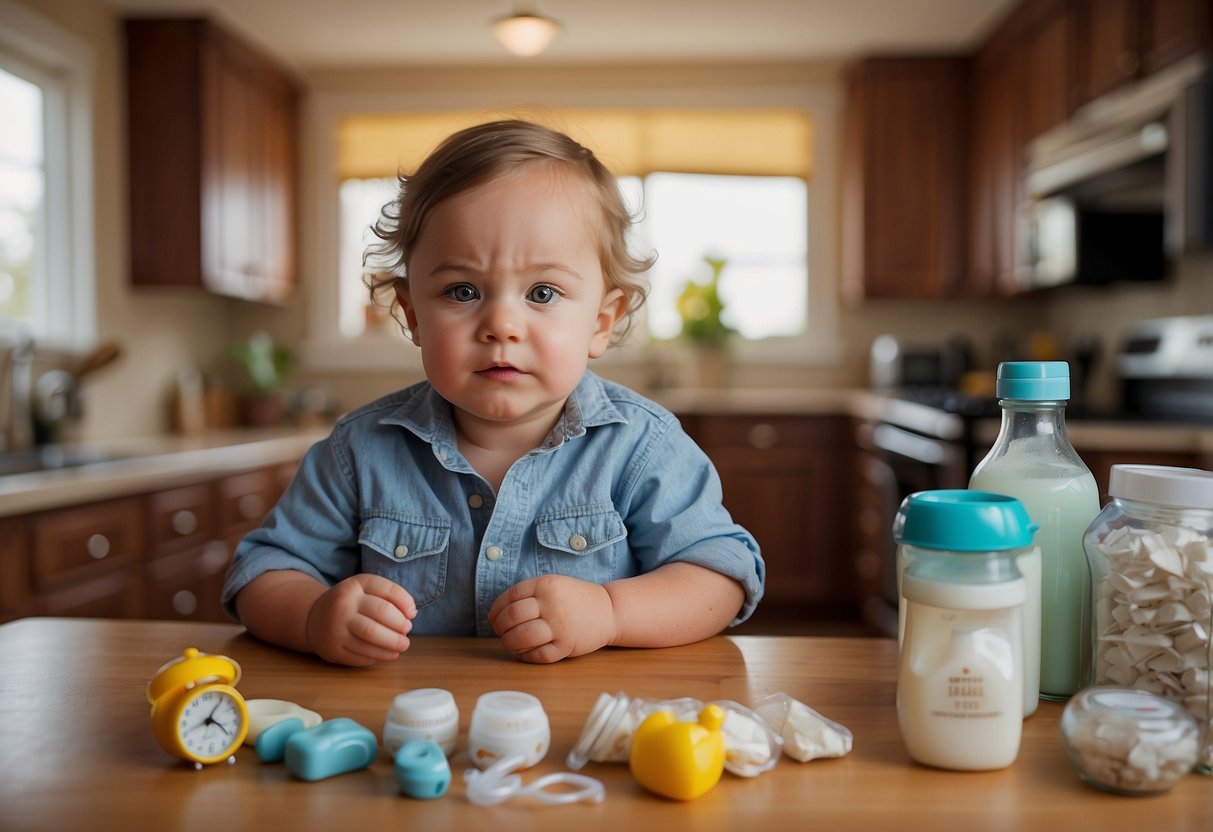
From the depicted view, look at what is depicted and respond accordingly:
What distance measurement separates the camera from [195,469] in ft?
9.78

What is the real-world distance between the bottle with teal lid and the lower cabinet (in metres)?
2.20

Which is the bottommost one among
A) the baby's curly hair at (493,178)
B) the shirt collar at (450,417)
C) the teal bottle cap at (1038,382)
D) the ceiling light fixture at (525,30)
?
the shirt collar at (450,417)

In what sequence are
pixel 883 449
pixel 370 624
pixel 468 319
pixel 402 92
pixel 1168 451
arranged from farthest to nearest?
pixel 402 92
pixel 883 449
pixel 1168 451
pixel 468 319
pixel 370 624

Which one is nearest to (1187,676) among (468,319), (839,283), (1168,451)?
(468,319)

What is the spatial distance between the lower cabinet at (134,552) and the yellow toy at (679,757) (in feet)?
6.91

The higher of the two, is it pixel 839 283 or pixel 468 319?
pixel 839 283

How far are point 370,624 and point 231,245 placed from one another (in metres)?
3.65

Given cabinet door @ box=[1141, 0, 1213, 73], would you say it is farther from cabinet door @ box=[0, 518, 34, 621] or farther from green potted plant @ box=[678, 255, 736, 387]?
cabinet door @ box=[0, 518, 34, 621]

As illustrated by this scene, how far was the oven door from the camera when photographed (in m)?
3.01

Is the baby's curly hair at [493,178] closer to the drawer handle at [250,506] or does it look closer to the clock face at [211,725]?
the clock face at [211,725]

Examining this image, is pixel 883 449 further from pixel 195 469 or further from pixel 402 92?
pixel 402 92

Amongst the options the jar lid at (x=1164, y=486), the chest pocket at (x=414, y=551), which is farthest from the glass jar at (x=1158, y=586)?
the chest pocket at (x=414, y=551)

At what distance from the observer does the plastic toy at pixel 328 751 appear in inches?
23.1

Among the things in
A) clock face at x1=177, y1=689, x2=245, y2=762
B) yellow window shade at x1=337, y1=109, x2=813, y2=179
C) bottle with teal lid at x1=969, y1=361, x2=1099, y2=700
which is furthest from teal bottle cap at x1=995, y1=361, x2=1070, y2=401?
yellow window shade at x1=337, y1=109, x2=813, y2=179
